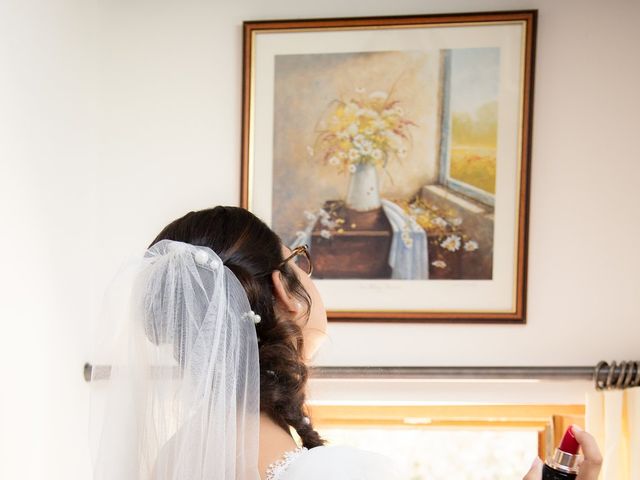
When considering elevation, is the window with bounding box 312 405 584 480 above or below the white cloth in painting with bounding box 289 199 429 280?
below

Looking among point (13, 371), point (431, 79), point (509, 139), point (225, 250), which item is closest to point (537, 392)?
point (509, 139)

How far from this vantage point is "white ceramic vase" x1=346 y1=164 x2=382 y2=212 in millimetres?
1952

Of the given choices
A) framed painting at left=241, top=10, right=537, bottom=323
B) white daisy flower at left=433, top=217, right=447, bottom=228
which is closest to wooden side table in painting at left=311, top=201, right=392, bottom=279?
framed painting at left=241, top=10, right=537, bottom=323

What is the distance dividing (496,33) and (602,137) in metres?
0.39

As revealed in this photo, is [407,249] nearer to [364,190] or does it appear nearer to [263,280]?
[364,190]

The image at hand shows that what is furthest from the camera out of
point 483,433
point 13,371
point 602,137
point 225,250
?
point 483,433

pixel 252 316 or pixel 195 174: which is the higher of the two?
pixel 195 174

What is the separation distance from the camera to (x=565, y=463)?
962 millimetres

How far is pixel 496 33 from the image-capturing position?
191 centimetres

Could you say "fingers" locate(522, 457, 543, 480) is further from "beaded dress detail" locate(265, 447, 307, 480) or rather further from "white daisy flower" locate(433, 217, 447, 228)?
"white daisy flower" locate(433, 217, 447, 228)

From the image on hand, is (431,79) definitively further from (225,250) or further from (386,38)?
(225,250)

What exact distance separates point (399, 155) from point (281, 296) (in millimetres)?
925

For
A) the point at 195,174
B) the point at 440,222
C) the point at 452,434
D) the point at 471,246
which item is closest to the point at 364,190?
the point at 440,222

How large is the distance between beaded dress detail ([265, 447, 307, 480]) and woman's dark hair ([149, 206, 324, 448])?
83mm
